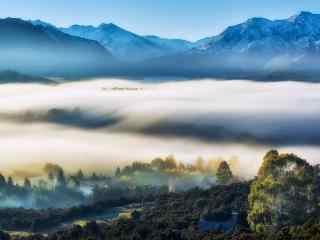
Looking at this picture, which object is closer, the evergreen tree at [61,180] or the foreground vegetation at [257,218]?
the foreground vegetation at [257,218]

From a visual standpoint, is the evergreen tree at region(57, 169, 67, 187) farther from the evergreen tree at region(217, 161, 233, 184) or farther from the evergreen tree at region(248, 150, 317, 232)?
the evergreen tree at region(248, 150, 317, 232)

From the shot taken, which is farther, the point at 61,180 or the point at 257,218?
the point at 61,180

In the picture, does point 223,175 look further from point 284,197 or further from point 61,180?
point 284,197

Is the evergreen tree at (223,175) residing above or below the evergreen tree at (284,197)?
below

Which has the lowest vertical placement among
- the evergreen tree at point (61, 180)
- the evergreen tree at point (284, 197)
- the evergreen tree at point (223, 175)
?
the evergreen tree at point (61, 180)

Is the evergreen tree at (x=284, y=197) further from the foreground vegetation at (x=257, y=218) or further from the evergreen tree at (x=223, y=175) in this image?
the evergreen tree at (x=223, y=175)

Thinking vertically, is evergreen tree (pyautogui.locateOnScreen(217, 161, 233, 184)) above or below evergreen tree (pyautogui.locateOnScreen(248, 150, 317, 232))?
below

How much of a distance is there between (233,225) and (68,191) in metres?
96.4

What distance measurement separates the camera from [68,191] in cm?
18588

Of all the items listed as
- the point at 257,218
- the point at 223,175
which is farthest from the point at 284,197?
the point at 223,175

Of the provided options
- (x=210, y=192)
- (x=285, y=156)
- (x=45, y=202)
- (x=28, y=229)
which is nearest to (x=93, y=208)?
(x=28, y=229)

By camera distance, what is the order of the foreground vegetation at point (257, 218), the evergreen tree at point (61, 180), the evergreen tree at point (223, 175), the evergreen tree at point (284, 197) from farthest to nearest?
the evergreen tree at point (61, 180)
the evergreen tree at point (223, 175)
the evergreen tree at point (284, 197)
the foreground vegetation at point (257, 218)

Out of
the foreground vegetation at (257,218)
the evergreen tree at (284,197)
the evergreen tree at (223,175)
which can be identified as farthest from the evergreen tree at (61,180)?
the evergreen tree at (284,197)

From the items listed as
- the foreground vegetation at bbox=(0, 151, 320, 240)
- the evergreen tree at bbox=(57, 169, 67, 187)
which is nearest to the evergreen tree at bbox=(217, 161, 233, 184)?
the evergreen tree at bbox=(57, 169, 67, 187)
